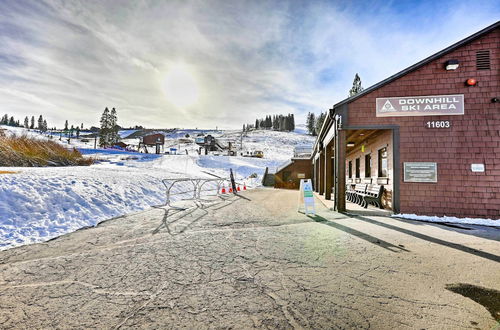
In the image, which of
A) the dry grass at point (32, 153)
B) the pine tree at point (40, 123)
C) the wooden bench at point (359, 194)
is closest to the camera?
the dry grass at point (32, 153)

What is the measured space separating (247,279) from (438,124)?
30.8 ft

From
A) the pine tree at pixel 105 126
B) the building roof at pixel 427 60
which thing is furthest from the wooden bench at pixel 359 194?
the pine tree at pixel 105 126

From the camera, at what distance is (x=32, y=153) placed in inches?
497

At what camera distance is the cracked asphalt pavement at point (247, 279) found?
251cm

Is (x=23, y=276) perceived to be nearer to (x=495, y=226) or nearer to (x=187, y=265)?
(x=187, y=265)

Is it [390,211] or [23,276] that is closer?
[23,276]

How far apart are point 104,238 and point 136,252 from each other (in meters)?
1.45

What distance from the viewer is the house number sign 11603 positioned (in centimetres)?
896

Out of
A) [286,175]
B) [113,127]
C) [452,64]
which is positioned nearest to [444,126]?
[452,64]

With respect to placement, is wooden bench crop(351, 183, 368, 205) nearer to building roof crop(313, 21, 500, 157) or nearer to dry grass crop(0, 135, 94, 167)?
building roof crop(313, 21, 500, 157)

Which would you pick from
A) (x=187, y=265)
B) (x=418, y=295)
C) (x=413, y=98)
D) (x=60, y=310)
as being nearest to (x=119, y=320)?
(x=60, y=310)

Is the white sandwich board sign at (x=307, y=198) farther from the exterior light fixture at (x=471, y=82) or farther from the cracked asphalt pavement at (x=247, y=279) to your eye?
the exterior light fixture at (x=471, y=82)

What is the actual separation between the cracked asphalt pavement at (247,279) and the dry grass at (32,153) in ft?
28.8

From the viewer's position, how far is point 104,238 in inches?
217
